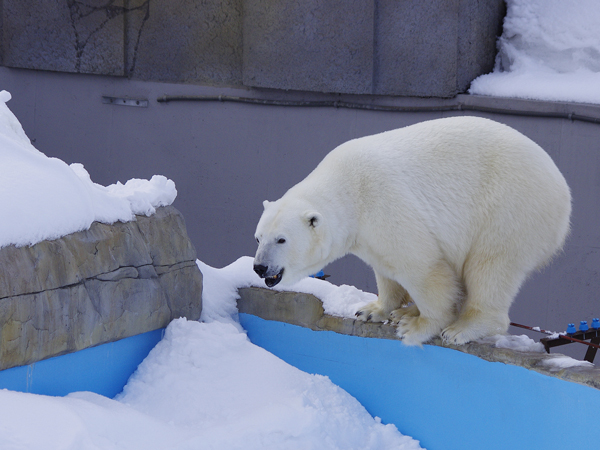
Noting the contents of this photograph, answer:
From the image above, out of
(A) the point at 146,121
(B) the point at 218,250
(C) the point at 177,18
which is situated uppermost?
(C) the point at 177,18

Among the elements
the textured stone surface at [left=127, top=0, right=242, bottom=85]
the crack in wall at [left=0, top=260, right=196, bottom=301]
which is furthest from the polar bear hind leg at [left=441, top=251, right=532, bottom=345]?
the textured stone surface at [left=127, top=0, right=242, bottom=85]

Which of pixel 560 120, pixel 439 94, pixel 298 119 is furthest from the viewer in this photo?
pixel 298 119

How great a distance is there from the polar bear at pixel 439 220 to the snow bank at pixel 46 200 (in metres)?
0.88

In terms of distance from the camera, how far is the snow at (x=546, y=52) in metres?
5.48

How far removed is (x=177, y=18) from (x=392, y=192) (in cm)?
445

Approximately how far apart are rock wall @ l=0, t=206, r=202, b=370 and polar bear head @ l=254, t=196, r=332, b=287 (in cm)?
82

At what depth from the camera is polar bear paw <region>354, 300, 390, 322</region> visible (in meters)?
3.43

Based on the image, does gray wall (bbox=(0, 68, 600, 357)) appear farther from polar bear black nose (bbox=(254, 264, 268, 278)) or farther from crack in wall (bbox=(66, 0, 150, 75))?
polar bear black nose (bbox=(254, 264, 268, 278))

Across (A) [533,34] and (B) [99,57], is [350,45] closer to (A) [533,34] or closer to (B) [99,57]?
(A) [533,34]

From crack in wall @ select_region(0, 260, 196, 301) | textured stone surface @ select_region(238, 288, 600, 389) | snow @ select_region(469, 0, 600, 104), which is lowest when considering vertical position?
textured stone surface @ select_region(238, 288, 600, 389)

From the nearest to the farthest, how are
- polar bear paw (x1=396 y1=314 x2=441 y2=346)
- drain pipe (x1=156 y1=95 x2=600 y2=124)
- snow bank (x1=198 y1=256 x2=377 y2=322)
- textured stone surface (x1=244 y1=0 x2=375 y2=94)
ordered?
polar bear paw (x1=396 y1=314 x2=441 y2=346), snow bank (x1=198 y1=256 x2=377 y2=322), drain pipe (x1=156 y1=95 x2=600 y2=124), textured stone surface (x1=244 y1=0 x2=375 y2=94)

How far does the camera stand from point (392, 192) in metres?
2.91

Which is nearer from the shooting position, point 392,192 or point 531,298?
point 392,192

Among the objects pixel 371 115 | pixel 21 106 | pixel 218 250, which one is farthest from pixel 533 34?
pixel 21 106
